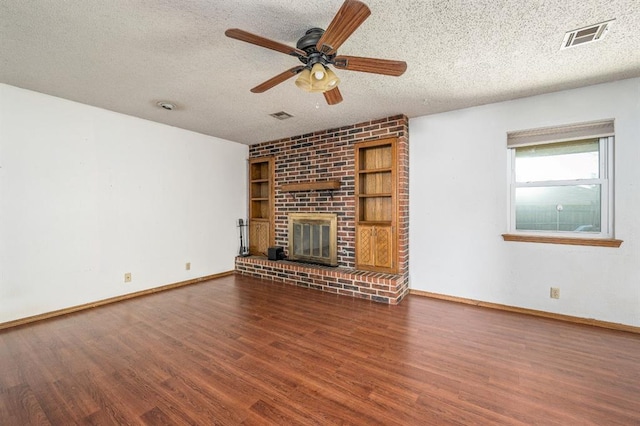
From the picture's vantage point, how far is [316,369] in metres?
2.03

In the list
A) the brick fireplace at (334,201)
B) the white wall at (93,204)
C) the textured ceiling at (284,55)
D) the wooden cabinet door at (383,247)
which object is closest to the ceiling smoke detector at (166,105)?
the textured ceiling at (284,55)

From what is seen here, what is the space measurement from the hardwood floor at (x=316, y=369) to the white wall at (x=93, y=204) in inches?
20.6

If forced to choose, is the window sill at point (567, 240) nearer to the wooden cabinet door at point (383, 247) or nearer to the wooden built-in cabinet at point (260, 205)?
the wooden cabinet door at point (383, 247)

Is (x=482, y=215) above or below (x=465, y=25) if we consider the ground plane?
below

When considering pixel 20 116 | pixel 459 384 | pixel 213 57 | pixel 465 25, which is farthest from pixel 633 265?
pixel 20 116

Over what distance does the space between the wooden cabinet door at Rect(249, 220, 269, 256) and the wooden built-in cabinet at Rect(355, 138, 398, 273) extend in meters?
1.97

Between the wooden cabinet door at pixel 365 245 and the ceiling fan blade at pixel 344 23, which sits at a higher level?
the ceiling fan blade at pixel 344 23

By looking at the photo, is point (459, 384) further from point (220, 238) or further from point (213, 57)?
point (220, 238)

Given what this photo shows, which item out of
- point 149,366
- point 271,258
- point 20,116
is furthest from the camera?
point 271,258

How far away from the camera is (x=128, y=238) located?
3.70 m

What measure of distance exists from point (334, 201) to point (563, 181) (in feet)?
9.11

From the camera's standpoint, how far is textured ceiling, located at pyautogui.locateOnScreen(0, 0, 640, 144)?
5.63ft

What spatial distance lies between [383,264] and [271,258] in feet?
6.31

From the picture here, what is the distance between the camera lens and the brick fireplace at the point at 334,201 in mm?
3666
